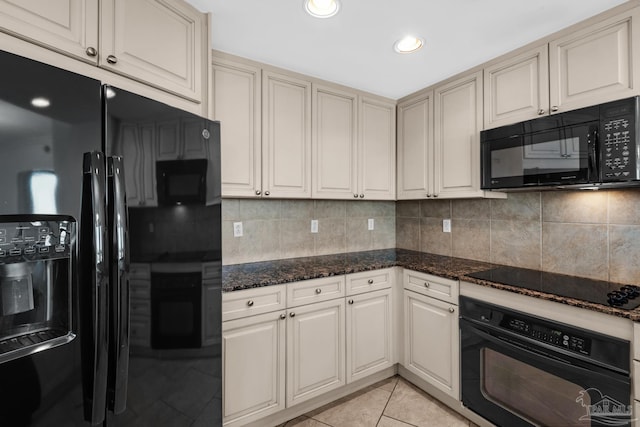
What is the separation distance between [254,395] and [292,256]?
1043 millimetres

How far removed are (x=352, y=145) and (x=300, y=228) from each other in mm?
812

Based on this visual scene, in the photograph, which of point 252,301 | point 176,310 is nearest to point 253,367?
point 252,301

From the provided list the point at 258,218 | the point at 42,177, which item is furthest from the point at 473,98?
the point at 42,177

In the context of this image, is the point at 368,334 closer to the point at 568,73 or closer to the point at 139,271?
the point at 139,271

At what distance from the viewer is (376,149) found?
258 cm

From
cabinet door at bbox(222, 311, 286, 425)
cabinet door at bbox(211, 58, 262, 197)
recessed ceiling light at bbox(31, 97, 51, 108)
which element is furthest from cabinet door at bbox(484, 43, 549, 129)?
recessed ceiling light at bbox(31, 97, 51, 108)

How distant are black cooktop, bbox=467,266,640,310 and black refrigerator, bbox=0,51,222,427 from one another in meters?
1.70

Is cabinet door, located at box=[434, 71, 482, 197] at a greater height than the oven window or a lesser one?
greater

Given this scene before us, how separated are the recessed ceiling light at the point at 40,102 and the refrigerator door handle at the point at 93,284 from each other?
0.14 meters

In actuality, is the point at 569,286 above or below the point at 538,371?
above

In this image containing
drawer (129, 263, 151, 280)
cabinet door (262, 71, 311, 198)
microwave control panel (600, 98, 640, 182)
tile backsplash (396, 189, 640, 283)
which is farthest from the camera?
cabinet door (262, 71, 311, 198)

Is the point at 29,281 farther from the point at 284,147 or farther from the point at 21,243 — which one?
the point at 284,147

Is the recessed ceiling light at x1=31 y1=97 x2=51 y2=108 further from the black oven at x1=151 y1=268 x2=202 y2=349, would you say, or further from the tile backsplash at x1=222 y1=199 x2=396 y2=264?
the tile backsplash at x1=222 y1=199 x2=396 y2=264

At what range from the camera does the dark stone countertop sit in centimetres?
156
